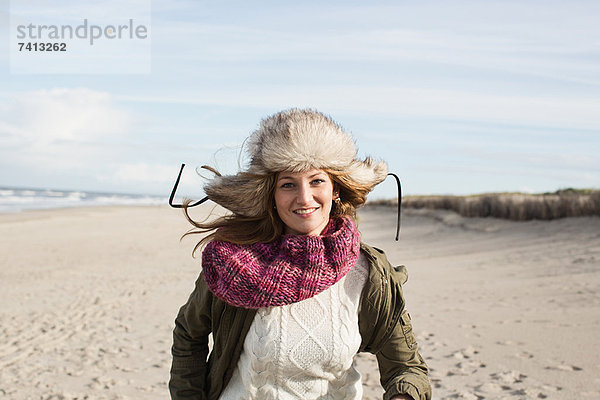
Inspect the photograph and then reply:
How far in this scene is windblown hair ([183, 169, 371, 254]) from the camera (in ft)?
7.52

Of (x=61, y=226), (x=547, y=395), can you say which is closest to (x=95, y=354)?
(x=547, y=395)

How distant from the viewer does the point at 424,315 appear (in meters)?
7.76

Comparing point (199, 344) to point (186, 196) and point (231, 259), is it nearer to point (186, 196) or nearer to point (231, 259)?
point (231, 259)

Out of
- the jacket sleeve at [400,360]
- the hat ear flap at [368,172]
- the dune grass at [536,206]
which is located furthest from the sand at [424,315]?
the jacket sleeve at [400,360]

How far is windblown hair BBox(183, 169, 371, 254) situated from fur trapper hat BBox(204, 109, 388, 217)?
17 millimetres

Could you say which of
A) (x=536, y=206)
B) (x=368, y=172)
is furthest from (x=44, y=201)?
(x=368, y=172)

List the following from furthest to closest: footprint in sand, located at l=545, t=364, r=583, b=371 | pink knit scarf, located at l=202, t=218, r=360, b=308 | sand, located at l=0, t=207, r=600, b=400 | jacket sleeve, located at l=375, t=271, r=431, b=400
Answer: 1. sand, located at l=0, t=207, r=600, b=400
2. footprint in sand, located at l=545, t=364, r=583, b=371
3. jacket sleeve, located at l=375, t=271, r=431, b=400
4. pink knit scarf, located at l=202, t=218, r=360, b=308

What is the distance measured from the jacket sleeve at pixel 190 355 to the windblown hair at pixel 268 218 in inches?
8.1

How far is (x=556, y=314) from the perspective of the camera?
7098 mm

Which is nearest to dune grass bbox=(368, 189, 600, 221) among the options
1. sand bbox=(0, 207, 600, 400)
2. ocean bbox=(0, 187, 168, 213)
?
sand bbox=(0, 207, 600, 400)

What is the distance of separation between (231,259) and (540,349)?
4.70 metres

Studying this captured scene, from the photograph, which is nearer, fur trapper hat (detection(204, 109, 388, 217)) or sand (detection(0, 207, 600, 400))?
fur trapper hat (detection(204, 109, 388, 217))

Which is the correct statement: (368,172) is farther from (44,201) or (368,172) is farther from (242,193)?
(44,201)

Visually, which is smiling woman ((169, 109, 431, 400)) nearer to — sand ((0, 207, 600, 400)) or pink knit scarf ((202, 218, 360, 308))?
pink knit scarf ((202, 218, 360, 308))
